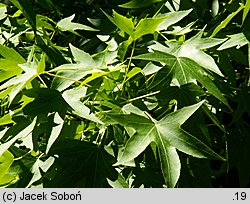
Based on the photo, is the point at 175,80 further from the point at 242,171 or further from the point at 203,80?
the point at 242,171

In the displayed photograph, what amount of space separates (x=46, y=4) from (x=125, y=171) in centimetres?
37

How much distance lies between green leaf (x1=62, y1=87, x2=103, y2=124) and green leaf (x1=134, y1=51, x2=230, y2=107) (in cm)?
13

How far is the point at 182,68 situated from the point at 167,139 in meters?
0.15

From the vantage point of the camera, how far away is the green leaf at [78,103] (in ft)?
3.23

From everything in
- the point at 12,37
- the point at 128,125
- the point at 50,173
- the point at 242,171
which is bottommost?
the point at 242,171

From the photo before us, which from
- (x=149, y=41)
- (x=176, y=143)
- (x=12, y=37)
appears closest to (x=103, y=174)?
(x=176, y=143)

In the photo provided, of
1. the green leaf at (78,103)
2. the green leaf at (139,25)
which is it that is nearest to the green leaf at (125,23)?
the green leaf at (139,25)

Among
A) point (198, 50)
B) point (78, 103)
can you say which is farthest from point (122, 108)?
point (198, 50)

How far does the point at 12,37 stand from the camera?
4.25 feet

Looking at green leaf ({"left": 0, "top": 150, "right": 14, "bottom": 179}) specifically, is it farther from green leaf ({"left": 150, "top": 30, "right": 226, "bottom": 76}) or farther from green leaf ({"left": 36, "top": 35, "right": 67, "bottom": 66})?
green leaf ({"left": 150, "top": 30, "right": 226, "bottom": 76})

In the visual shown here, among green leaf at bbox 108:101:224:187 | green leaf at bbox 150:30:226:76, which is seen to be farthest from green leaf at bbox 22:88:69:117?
green leaf at bbox 150:30:226:76

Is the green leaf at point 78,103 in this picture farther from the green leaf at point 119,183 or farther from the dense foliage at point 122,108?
the green leaf at point 119,183

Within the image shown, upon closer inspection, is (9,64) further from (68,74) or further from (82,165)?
(82,165)

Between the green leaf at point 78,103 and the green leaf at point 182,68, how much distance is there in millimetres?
125
